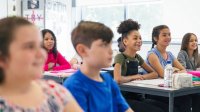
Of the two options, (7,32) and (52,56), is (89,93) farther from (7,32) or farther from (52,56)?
(52,56)

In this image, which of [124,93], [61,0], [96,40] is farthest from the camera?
[61,0]

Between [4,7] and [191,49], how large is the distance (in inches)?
164

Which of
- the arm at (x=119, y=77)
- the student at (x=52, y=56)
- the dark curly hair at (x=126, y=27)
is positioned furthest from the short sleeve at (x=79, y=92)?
the student at (x=52, y=56)

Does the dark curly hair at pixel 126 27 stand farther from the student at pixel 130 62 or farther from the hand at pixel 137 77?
the hand at pixel 137 77

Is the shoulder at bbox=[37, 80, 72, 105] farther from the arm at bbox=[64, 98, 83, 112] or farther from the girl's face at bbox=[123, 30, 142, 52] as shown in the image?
the girl's face at bbox=[123, 30, 142, 52]

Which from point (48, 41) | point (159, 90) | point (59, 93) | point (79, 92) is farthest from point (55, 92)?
point (48, 41)

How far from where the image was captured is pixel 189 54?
A: 409cm

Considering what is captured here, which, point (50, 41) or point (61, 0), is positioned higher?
point (61, 0)

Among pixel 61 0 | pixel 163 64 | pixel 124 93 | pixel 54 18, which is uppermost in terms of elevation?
pixel 61 0

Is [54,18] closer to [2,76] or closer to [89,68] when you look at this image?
[89,68]

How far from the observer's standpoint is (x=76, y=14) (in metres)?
7.40

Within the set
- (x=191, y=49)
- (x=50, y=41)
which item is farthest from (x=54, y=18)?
(x=191, y=49)

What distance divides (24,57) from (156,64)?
8.17ft

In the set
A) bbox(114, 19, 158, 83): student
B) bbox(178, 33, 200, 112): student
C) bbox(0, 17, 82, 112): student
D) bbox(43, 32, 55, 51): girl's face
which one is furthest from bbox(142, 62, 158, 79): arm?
bbox(0, 17, 82, 112): student
